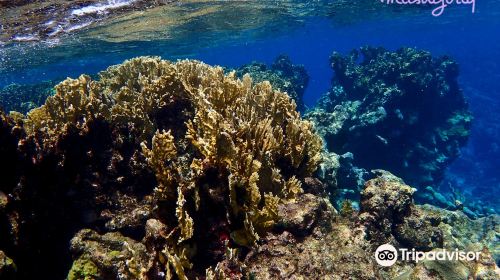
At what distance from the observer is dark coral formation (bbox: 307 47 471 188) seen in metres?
17.6

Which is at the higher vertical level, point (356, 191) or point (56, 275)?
point (56, 275)

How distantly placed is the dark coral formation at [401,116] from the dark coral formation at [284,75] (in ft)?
8.28

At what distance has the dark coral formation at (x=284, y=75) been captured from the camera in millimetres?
19391

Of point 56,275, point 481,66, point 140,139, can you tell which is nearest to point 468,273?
point 140,139

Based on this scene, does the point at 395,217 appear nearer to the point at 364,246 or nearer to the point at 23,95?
the point at 364,246

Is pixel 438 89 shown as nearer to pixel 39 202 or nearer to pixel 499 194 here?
pixel 499 194

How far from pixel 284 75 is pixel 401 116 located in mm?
9535

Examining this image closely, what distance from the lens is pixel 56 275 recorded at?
17.2 ft

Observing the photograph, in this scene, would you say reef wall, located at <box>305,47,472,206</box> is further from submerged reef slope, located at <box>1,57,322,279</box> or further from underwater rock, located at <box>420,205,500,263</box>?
submerged reef slope, located at <box>1,57,322,279</box>

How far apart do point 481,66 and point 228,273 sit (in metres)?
60.1

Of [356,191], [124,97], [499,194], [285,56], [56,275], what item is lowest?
[499,194]

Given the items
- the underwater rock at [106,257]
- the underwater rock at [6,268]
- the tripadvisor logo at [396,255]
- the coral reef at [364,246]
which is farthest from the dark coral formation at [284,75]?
the underwater rock at [6,268]

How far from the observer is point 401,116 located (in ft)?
60.6

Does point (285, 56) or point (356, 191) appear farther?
point (285, 56)
